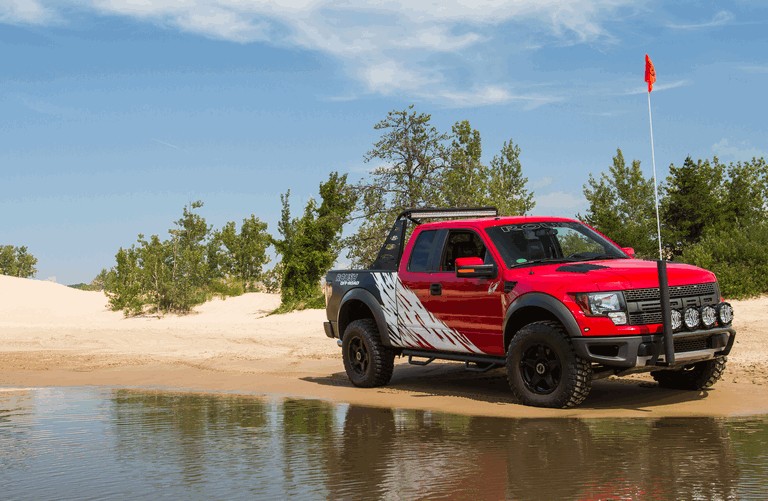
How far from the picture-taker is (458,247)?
10953mm

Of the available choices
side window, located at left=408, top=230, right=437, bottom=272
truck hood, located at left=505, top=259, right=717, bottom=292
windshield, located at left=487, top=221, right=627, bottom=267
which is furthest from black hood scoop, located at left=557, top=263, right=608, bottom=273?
side window, located at left=408, top=230, right=437, bottom=272

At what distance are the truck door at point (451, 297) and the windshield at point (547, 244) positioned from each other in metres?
0.24

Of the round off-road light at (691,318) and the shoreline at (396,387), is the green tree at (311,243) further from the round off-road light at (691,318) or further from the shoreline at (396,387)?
the round off-road light at (691,318)

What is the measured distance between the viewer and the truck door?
33.3ft

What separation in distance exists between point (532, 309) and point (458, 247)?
1637mm

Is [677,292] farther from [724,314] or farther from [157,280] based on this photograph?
[157,280]

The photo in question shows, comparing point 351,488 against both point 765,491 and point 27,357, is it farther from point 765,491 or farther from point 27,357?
point 27,357

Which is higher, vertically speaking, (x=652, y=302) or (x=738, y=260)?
(x=738, y=260)

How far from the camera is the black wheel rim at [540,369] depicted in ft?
30.7

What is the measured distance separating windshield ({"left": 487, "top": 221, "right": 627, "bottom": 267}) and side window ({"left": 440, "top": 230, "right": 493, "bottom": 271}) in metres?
0.31

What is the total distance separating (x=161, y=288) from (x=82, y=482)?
25.7 m

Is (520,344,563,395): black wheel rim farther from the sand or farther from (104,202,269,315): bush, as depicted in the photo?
(104,202,269,315): bush

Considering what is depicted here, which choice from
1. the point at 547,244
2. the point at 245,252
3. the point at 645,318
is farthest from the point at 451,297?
the point at 245,252

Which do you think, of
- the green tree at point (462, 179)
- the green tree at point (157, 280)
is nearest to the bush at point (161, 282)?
the green tree at point (157, 280)
